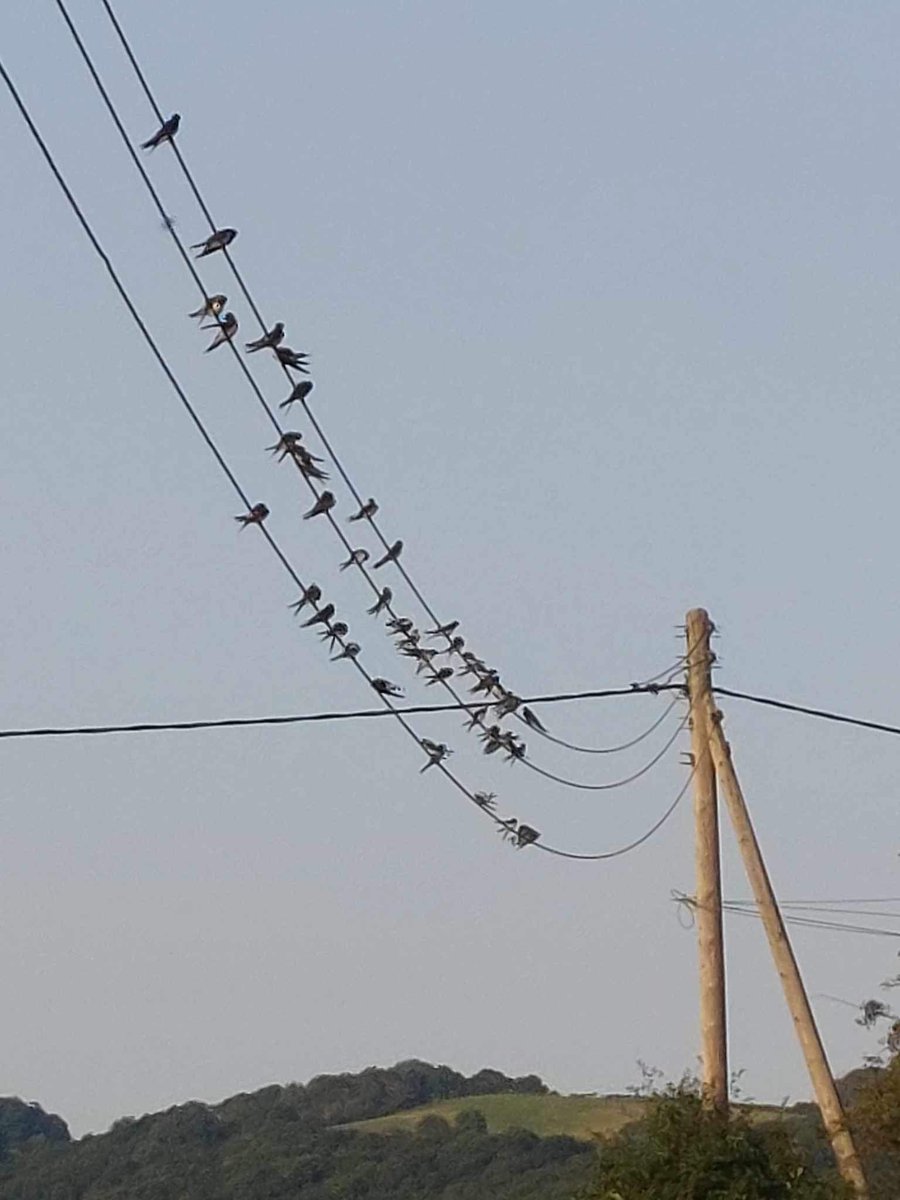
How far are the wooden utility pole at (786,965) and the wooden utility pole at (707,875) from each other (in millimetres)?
107

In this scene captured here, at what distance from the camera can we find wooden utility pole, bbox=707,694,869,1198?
21.0 metres

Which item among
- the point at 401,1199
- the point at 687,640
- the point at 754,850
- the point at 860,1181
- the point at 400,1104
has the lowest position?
the point at 860,1181

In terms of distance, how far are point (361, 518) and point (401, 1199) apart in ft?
249

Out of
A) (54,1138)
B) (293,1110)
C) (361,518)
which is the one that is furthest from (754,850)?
(54,1138)

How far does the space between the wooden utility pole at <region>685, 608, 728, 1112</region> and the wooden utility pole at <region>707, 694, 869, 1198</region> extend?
0.35 feet

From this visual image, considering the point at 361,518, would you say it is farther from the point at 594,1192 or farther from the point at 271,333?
the point at 594,1192

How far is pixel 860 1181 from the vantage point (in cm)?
2102

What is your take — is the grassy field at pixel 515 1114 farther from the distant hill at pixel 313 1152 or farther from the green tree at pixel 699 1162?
the green tree at pixel 699 1162

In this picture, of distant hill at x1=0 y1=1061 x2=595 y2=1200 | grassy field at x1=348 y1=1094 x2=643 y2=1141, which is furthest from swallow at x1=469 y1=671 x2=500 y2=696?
grassy field at x1=348 y1=1094 x2=643 y2=1141

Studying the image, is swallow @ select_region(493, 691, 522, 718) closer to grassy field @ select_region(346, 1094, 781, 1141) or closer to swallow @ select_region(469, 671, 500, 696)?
swallow @ select_region(469, 671, 500, 696)

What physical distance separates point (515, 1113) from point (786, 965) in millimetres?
90816

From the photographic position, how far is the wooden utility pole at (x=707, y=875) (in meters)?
20.2

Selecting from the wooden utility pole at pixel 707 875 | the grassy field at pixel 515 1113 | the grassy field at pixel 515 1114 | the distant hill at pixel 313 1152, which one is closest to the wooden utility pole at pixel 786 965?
the wooden utility pole at pixel 707 875

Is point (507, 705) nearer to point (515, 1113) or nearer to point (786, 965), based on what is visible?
point (786, 965)
